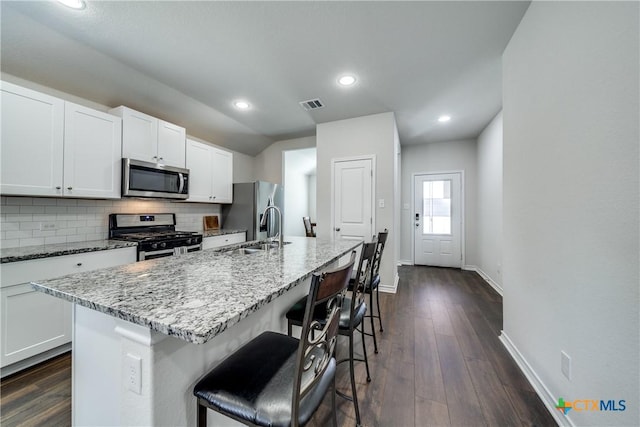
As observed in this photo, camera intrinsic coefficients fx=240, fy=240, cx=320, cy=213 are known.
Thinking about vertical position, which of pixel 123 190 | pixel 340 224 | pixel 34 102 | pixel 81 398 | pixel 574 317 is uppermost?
pixel 34 102

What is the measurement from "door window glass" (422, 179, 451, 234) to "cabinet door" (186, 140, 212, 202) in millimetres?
4285

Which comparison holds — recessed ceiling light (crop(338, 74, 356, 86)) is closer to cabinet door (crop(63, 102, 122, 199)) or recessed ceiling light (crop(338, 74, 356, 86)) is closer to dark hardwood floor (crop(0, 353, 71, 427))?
cabinet door (crop(63, 102, 122, 199))

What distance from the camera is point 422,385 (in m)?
1.64

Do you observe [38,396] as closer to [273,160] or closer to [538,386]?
[538,386]

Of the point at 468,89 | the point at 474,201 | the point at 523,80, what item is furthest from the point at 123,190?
the point at 474,201

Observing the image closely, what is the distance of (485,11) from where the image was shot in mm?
1786

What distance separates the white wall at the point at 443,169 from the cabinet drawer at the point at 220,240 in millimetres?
3505

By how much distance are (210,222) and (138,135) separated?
178cm

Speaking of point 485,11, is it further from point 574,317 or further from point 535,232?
point 574,317

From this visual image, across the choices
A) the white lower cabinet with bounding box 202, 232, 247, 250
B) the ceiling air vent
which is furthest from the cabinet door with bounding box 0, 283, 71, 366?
the ceiling air vent

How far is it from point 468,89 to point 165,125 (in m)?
3.80

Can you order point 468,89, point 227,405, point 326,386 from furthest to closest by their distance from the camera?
point 468,89 → point 326,386 → point 227,405

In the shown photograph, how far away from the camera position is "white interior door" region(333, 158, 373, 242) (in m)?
3.70

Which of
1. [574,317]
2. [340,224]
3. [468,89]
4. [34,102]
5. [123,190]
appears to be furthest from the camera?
[340,224]
